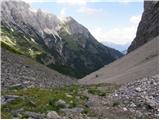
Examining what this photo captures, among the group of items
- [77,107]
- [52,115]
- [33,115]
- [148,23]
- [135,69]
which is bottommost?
[33,115]

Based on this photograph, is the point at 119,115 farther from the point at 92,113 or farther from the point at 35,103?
the point at 35,103

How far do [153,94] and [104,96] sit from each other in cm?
685

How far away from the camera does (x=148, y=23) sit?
596 ft

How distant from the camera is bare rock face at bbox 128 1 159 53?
16615 cm

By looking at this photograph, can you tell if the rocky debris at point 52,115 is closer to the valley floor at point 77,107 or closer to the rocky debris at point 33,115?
the valley floor at point 77,107

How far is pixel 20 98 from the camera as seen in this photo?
1312 inches

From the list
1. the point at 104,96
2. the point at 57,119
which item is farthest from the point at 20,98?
the point at 104,96

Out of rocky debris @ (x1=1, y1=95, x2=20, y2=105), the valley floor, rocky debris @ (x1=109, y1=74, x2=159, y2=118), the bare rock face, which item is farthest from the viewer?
the bare rock face

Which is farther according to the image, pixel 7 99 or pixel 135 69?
pixel 135 69

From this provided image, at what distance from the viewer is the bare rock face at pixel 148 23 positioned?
166150 mm

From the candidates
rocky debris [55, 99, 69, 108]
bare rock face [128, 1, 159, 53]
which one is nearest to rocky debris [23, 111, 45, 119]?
rocky debris [55, 99, 69, 108]

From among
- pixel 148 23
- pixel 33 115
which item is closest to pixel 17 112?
pixel 33 115

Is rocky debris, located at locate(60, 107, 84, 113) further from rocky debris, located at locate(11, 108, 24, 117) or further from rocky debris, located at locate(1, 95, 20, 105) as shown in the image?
rocky debris, located at locate(1, 95, 20, 105)

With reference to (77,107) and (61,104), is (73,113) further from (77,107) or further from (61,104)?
(61,104)
